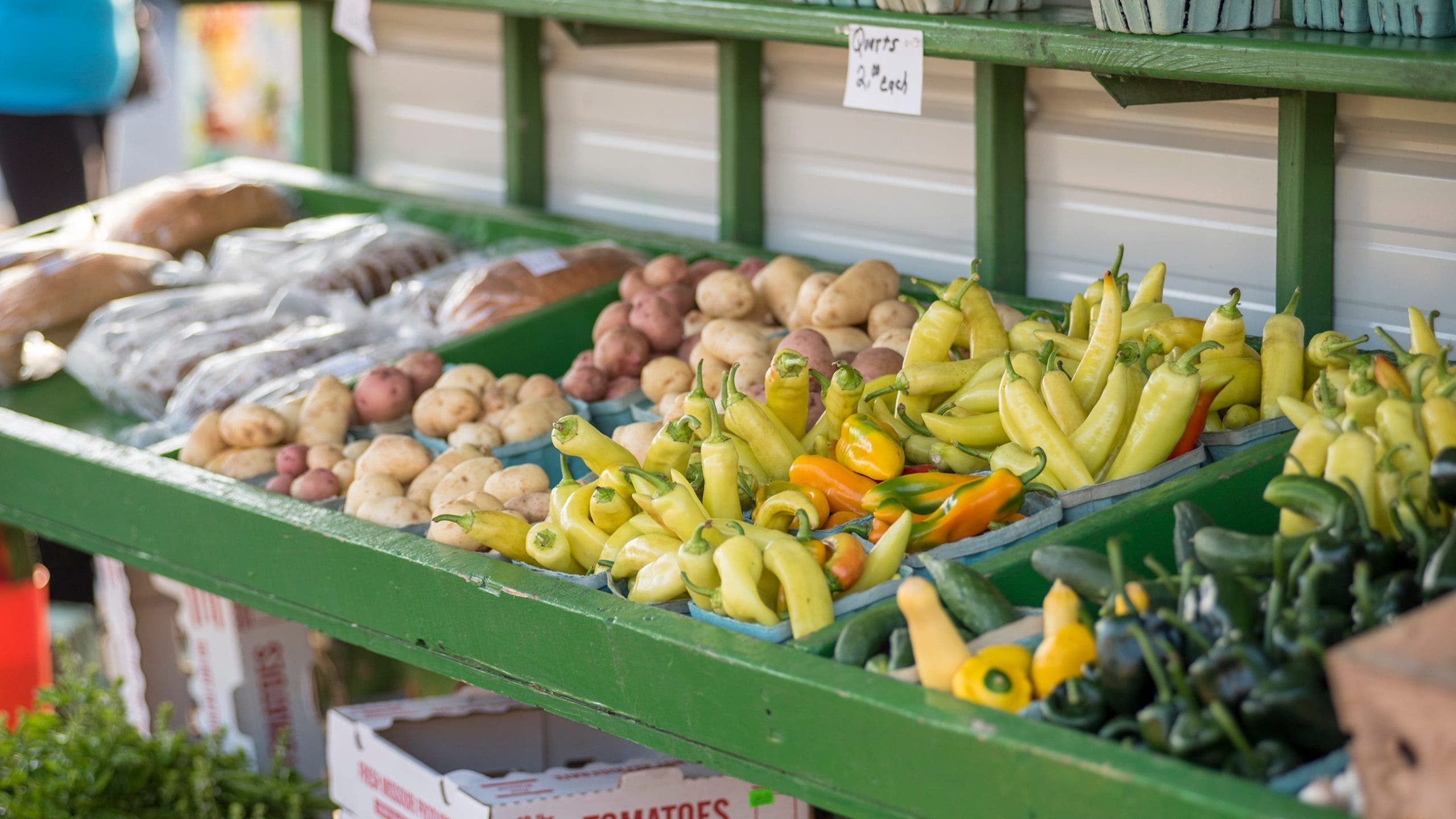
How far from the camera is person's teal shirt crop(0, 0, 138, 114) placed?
16.7 feet

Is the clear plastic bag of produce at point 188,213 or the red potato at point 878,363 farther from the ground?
the clear plastic bag of produce at point 188,213

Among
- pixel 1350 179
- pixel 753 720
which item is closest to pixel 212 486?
pixel 753 720

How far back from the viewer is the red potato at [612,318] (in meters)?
3.32

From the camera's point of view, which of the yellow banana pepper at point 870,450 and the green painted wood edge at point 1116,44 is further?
the yellow banana pepper at point 870,450

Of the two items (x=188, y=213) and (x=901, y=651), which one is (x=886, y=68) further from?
(x=188, y=213)

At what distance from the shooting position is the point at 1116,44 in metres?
2.37

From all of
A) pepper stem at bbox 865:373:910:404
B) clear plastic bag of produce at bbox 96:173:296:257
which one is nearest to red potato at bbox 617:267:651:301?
pepper stem at bbox 865:373:910:404

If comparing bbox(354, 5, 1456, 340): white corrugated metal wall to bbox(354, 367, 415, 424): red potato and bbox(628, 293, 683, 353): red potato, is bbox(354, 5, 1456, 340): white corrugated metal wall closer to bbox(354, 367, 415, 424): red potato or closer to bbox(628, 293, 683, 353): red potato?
bbox(628, 293, 683, 353): red potato

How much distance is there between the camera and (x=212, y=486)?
275 cm

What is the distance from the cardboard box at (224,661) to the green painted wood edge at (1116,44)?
1.57m

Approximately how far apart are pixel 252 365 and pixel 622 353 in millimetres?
870

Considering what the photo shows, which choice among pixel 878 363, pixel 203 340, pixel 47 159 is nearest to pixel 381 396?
pixel 203 340

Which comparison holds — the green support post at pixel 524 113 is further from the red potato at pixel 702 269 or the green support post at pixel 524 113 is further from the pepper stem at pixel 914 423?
the pepper stem at pixel 914 423

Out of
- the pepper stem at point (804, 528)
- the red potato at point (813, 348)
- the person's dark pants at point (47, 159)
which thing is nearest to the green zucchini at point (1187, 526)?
the pepper stem at point (804, 528)
